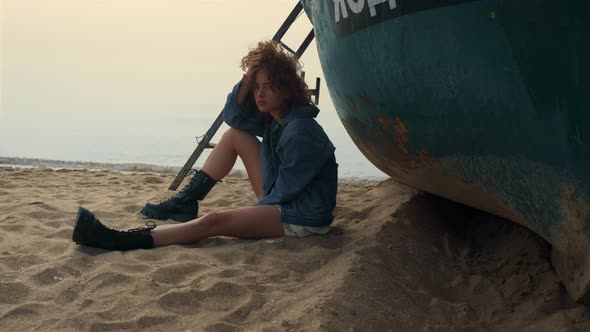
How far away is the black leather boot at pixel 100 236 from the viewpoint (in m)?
2.83

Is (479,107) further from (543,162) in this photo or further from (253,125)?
(253,125)

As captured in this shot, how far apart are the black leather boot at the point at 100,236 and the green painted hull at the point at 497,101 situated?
1128 millimetres

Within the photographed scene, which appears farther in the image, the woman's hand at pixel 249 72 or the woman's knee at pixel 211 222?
the woman's hand at pixel 249 72

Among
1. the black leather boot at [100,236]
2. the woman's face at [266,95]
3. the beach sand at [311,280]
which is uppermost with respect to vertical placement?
the woman's face at [266,95]

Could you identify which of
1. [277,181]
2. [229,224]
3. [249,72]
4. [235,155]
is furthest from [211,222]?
[249,72]

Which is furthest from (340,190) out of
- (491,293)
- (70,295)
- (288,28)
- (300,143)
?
(70,295)

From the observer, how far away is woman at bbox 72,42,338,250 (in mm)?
2902

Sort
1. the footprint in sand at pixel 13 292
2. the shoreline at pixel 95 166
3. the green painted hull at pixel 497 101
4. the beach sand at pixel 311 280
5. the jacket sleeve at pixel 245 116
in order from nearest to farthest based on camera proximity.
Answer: the green painted hull at pixel 497 101 → the beach sand at pixel 311 280 → the footprint in sand at pixel 13 292 → the jacket sleeve at pixel 245 116 → the shoreline at pixel 95 166

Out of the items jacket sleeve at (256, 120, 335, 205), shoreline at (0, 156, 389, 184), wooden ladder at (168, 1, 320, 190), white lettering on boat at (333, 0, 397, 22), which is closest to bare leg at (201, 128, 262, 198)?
jacket sleeve at (256, 120, 335, 205)

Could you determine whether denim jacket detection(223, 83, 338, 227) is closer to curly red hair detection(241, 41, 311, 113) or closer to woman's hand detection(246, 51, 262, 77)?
curly red hair detection(241, 41, 311, 113)

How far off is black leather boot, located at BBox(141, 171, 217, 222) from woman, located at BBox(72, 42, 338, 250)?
33cm

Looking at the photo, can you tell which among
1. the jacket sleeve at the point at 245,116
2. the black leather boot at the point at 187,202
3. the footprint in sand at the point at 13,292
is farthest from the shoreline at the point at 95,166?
the footprint in sand at the point at 13,292

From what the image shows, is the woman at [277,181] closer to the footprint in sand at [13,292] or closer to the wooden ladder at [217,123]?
the footprint in sand at [13,292]

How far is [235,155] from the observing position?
11.4 feet
